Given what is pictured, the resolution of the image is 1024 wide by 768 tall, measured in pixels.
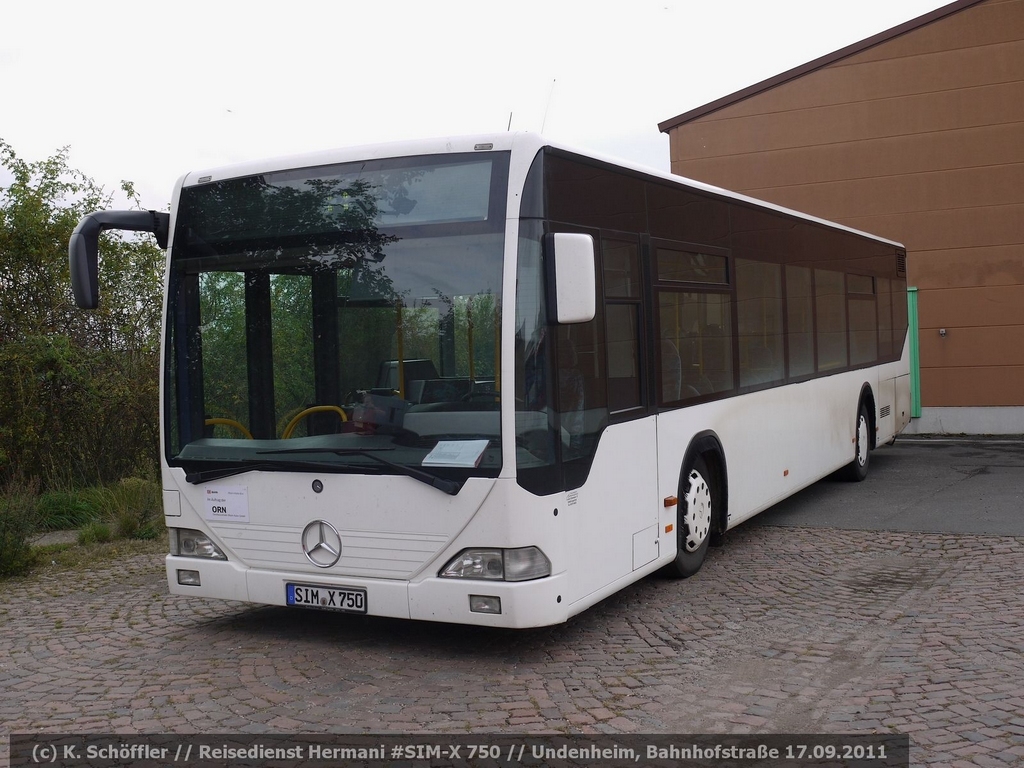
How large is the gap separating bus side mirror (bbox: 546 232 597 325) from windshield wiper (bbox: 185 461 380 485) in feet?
5.09

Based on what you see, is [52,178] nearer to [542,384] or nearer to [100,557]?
[100,557]

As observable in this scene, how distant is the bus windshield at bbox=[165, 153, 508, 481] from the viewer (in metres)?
5.75

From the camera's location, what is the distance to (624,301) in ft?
22.2

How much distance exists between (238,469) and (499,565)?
1.74 m

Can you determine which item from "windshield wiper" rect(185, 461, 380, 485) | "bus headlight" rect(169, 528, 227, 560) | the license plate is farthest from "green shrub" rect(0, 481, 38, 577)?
the license plate

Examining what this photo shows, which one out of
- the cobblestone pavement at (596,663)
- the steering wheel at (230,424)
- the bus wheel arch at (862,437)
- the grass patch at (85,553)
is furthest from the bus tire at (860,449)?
the steering wheel at (230,424)

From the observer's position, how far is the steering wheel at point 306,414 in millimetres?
6117

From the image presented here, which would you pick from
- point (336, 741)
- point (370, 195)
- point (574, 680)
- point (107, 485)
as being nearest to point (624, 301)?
point (370, 195)

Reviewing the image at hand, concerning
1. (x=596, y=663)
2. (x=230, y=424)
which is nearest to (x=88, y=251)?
(x=230, y=424)

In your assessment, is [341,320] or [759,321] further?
[759,321]

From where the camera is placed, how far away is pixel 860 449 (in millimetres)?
12891

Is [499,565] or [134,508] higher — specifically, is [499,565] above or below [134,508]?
above

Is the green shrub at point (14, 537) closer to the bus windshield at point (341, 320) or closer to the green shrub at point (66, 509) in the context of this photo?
the green shrub at point (66, 509)

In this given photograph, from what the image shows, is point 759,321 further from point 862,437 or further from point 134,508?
point 134,508
